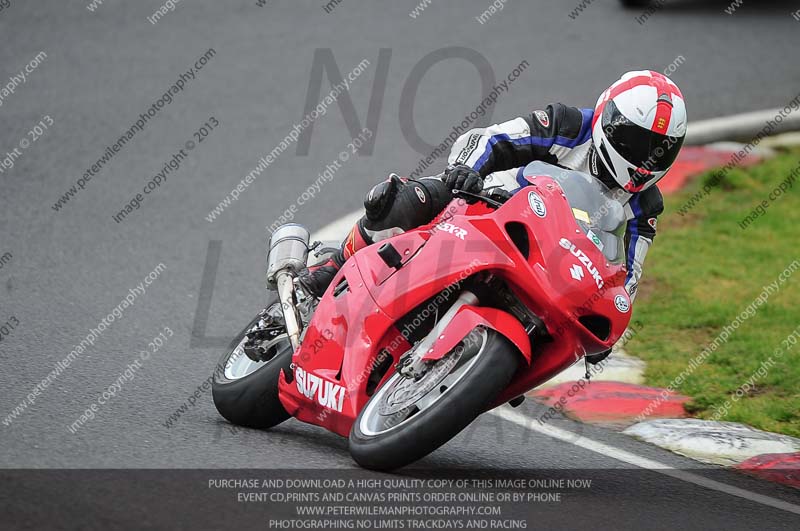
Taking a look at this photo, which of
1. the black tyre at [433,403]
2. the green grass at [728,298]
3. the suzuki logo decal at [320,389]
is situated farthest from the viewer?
the green grass at [728,298]

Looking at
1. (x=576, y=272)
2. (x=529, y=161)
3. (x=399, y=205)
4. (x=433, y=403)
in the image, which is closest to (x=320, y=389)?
(x=433, y=403)

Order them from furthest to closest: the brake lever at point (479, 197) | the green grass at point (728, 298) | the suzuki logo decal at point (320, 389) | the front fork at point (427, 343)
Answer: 1. the green grass at point (728, 298)
2. the suzuki logo decal at point (320, 389)
3. the brake lever at point (479, 197)
4. the front fork at point (427, 343)

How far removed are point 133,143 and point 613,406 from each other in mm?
5470

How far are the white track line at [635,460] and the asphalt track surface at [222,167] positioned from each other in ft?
0.29

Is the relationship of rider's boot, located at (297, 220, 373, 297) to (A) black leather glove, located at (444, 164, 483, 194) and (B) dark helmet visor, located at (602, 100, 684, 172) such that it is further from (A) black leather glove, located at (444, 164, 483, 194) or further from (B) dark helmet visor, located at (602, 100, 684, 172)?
(B) dark helmet visor, located at (602, 100, 684, 172)

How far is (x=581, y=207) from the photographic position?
4.75 meters

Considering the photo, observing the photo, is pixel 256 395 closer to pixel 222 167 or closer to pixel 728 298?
pixel 728 298

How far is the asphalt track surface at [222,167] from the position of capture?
5078 mm

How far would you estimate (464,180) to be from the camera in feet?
16.0

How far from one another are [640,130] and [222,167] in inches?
216

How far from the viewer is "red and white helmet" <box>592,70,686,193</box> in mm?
4918

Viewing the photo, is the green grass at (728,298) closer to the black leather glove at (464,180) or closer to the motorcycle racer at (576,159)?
the motorcycle racer at (576,159)

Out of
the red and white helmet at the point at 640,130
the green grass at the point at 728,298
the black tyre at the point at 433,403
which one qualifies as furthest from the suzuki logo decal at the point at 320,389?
the green grass at the point at 728,298

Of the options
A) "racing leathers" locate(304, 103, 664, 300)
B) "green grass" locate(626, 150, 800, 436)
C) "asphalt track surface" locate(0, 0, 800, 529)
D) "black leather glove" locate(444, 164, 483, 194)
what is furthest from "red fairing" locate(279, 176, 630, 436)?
"green grass" locate(626, 150, 800, 436)
